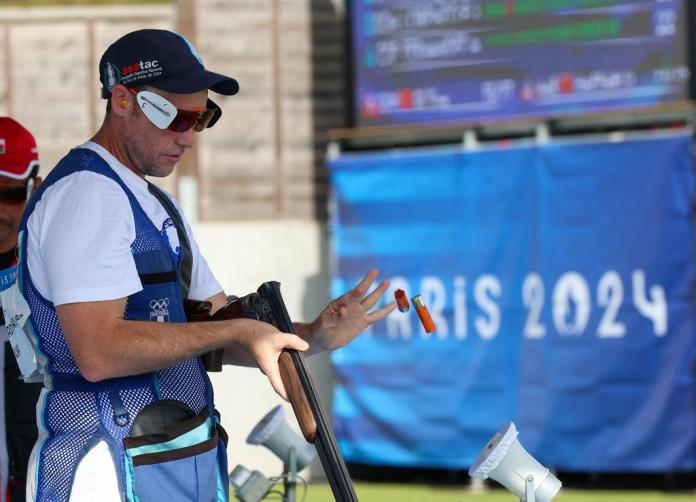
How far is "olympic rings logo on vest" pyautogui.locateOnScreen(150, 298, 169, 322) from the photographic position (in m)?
2.69

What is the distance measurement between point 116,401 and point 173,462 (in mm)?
170

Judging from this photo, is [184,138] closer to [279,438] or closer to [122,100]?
[122,100]

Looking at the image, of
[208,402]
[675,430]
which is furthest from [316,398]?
[675,430]

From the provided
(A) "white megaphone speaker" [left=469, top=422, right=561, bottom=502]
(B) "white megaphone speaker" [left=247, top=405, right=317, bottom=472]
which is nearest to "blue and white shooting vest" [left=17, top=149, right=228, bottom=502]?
(A) "white megaphone speaker" [left=469, top=422, right=561, bottom=502]

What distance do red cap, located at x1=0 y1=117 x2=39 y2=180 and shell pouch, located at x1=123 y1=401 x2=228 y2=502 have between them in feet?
4.59

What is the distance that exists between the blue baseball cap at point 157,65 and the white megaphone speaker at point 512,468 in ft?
3.92

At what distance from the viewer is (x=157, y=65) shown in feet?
8.96

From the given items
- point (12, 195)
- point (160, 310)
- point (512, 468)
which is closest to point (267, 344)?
point (160, 310)

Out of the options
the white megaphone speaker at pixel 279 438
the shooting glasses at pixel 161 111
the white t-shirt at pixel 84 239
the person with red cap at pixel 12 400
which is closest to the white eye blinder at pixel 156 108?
the shooting glasses at pixel 161 111

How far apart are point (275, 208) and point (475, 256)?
173cm

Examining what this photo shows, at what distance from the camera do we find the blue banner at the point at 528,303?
857 cm

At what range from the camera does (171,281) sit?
2744 millimetres

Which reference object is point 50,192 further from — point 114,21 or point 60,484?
point 114,21

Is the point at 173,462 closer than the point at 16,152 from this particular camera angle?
Yes
